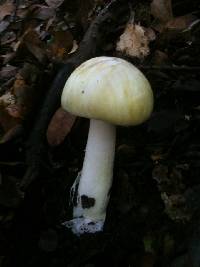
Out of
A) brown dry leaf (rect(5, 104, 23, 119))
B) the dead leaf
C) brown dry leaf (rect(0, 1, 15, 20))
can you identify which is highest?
the dead leaf

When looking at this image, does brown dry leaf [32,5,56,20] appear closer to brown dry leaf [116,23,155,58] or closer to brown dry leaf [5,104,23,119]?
brown dry leaf [116,23,155,58]

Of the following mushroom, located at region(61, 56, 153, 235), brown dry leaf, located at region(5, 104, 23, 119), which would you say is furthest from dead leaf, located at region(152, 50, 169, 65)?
brown dry leaf, located at region(5, 104, 23, 119)

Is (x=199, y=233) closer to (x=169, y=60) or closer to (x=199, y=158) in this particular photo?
(x=199, y=158)

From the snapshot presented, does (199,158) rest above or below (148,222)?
above

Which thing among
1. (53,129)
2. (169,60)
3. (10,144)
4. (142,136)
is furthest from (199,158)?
(10,144)

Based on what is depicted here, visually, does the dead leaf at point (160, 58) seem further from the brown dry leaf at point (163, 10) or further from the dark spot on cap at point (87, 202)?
the dark spot on cap at point (87, 202)

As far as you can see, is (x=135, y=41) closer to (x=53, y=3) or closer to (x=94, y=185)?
(x=94, y=185)

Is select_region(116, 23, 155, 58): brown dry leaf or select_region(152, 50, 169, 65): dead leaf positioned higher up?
select_region(116, 23, 155, 58): brown dry leaf
